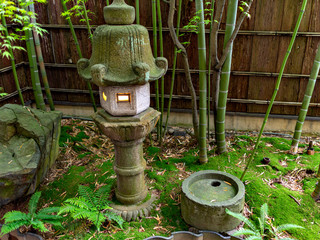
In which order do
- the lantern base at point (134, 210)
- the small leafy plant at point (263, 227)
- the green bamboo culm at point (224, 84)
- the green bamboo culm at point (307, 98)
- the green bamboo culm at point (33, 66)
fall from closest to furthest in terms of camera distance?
1. the small leafy plant at point (263, 227)
2. the lantern base at point (134, 210)
3. the green bamboo culm at point (224, 84)
4. the green bamboo culm at point (307, 98)
5. the green bamboo culm at point (33, 66)

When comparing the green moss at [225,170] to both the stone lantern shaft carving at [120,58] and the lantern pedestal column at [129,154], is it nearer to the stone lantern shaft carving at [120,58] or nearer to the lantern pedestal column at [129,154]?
the lantern pedestal column at [129,154]

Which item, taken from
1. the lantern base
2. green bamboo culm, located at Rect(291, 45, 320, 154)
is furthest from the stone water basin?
green bamboo culm, located at Rect(291, 45, 320, 154)

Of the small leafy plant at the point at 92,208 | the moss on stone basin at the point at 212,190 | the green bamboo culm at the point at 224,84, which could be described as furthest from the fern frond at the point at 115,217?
the green bamboo culm at the point at 224,84

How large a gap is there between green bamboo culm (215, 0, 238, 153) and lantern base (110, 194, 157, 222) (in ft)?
5.05

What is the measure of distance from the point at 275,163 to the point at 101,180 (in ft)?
8.51

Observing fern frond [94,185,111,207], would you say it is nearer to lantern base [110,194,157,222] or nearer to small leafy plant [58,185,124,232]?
small leafy plant [58,185,124,232]

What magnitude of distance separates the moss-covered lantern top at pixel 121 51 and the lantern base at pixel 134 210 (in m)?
1.55

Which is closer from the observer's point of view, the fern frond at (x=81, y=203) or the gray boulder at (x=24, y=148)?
the fern frond at (x=81, y=203)

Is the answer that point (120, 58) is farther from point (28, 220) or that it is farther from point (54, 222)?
point (28, 220)

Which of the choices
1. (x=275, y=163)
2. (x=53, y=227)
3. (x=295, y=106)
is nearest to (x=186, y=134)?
(x=275, y=163)

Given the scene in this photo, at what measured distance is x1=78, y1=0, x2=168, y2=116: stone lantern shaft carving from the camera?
2.47m

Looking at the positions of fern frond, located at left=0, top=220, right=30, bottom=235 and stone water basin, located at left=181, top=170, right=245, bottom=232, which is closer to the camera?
fern frond, located at left=0, top=220, right=30, bottom=235

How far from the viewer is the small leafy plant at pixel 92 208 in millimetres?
2693

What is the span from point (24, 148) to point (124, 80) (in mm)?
1761
